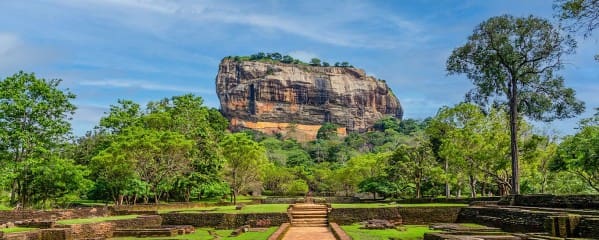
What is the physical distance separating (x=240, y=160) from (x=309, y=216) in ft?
58.1

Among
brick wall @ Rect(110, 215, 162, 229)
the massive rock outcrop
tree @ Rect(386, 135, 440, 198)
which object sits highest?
the massive rock outcrop

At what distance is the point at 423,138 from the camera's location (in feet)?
144

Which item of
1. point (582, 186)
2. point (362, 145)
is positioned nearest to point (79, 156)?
point (582, 186)

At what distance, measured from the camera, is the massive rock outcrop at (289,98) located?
17538 cm

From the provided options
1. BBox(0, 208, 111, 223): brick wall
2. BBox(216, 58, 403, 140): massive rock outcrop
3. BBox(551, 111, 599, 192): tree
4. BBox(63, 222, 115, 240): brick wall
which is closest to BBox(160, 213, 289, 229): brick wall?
BBox(0, 208, 111, 223): brick wall

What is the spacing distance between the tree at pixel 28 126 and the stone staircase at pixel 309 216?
641 inches

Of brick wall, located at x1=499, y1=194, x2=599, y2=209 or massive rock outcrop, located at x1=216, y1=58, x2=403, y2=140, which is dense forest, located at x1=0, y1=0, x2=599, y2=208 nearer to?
brick wall, located at x1=499, y1=194, x2=599, y2=209

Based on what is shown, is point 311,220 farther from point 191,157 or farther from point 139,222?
point 191,157

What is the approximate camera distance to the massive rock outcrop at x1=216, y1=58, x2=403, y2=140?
175 metres

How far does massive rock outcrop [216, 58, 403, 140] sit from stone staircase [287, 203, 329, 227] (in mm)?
143124

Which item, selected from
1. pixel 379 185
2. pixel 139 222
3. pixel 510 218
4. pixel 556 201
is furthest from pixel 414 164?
pixel 139 222

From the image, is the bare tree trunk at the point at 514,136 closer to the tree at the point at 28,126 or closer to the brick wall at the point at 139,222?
the brick wall at the point at 139,222

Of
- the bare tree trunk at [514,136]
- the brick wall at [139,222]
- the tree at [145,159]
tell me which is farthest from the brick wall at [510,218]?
the tree at [145,159]

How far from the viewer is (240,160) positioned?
4259 cm
